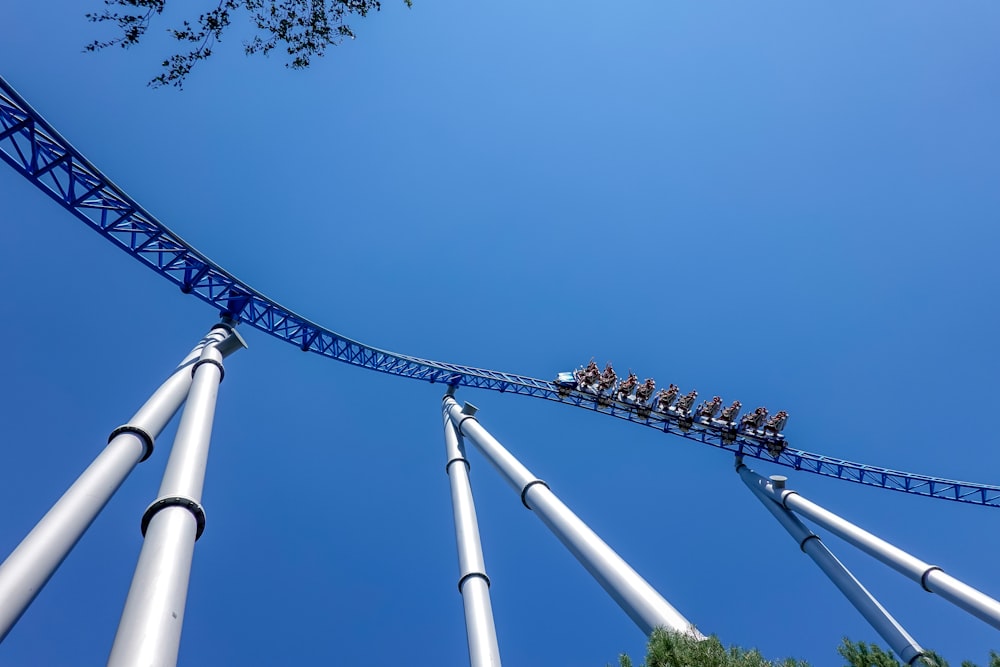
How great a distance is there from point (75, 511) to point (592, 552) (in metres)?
6.02

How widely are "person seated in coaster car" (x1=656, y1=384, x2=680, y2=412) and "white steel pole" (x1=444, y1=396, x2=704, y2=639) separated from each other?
7.73 meters

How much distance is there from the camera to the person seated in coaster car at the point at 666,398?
1875 cm

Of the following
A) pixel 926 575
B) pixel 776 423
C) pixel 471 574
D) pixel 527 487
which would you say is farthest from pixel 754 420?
pixel 471 574

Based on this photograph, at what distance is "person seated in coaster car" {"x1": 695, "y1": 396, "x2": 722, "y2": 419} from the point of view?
1908 cm

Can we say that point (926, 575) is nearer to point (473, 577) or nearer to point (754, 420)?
point (754, 420)

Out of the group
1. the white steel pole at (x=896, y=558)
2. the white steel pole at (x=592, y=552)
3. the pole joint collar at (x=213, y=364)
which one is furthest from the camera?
the white steel pole at (x=896, y=558)

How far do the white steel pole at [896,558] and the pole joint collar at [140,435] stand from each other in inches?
557

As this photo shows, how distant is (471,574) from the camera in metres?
9.96

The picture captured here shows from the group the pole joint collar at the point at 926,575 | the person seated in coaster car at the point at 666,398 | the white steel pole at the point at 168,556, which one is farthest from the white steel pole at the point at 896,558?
the white steel pole at the point at 168,556

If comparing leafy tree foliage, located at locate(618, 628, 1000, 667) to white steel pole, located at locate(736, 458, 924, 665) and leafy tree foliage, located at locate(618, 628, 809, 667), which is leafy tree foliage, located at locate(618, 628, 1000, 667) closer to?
leafy tree foliage, located at locate(618, 628, 809, 667)

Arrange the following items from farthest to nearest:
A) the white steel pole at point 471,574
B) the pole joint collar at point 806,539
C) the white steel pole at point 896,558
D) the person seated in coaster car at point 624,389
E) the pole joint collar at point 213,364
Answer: the person seated in coaster car at point 624,389, the pole joint collar at point 806,539, the white steel pole at point 896,558, the pole joint collar at point 213,364, the white steel pole at point 471,574

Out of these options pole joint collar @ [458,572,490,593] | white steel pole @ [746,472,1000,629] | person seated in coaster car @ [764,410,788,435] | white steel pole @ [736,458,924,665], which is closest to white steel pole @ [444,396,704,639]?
pole joint collar @ [458,572,490,593]

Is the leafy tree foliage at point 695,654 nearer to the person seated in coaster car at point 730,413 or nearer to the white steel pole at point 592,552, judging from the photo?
the white steel pole at point 592,552

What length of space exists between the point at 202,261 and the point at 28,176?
3126 millimetres
